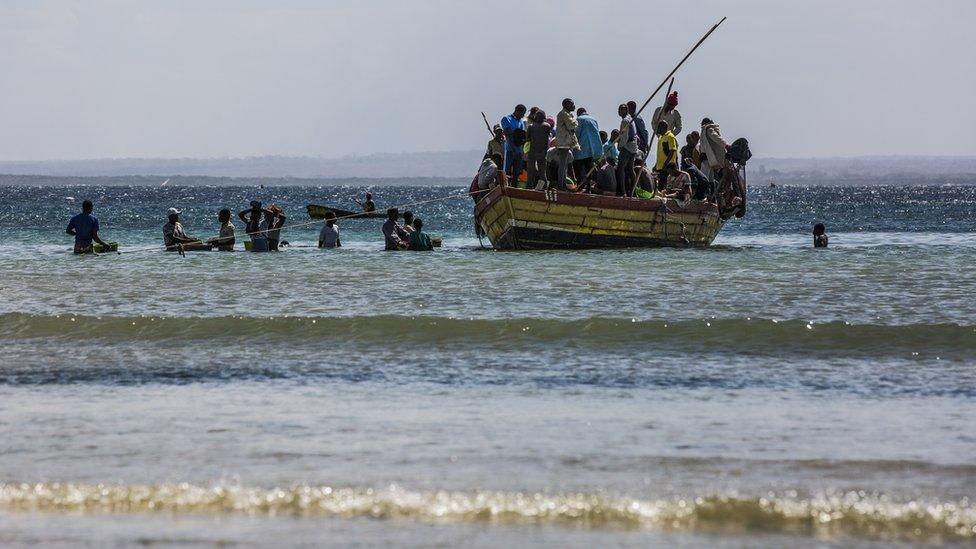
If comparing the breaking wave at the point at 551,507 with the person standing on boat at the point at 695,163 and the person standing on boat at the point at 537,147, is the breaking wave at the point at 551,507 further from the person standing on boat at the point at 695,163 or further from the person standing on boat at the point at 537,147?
the person standing on boat at the point at 695,163

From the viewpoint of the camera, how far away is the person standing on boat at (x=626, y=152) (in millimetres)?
21547

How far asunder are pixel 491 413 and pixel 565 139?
12.8 metres

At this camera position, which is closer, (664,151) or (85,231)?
(664,151)

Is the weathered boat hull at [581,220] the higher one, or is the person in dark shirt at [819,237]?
the weathered boat hull at [581,220]

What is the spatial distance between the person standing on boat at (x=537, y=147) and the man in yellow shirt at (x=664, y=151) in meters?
1.95

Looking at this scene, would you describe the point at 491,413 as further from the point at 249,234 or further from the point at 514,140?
the point at 249,234

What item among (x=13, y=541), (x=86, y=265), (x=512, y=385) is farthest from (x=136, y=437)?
(x=86, y=265)

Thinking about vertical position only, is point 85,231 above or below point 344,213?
below

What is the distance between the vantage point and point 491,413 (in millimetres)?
8789

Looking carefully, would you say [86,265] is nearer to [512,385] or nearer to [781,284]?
[781,284]

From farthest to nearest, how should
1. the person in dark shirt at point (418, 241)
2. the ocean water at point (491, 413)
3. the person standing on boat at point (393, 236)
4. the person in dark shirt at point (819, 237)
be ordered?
1. the person in dark shirt at point (819, 237)
2. the person standing on boat at point (393, 236)
3. the person in dark shirt at point (418, 241)
4. the ocean water at point (491, 413)

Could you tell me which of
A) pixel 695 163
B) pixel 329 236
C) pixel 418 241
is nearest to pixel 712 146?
pixel 695 163

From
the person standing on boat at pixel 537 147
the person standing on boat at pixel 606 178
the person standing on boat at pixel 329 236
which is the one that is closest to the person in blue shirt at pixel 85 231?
the person standing on boat at pixel 329 236

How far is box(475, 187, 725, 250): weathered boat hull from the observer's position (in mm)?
22781
